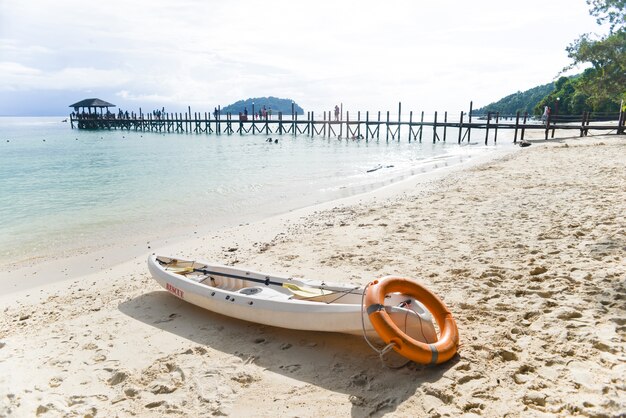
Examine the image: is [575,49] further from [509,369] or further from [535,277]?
[509,369]

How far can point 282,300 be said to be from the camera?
12.9 feet

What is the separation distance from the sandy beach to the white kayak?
0.63ft

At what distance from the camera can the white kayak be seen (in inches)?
132

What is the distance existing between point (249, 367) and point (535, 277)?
3.08m

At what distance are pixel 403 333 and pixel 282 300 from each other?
126 centimetres

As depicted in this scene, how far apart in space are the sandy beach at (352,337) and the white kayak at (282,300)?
0.19 meters

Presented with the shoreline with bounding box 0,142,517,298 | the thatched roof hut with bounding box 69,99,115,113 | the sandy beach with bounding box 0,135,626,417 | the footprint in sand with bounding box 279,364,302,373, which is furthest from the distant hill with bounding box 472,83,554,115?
the footprint in sand with bounding box 279,364,302,373

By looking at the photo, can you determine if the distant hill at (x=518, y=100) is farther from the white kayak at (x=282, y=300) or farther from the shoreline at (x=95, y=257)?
the white kayak at (x=282, y=300)

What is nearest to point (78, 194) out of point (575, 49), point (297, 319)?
point (297, 319)

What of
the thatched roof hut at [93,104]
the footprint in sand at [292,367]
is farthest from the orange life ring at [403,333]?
the thatched roof hut at [93,104]

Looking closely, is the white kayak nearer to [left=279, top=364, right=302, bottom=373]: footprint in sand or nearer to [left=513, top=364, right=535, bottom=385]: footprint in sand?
Answer: [left=279, top=364, right=302, bottom=373]: footprint in sand

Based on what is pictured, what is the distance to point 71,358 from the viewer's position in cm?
369

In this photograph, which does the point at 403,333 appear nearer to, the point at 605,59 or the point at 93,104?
the point at 605,59

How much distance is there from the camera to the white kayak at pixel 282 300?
3359 mm
